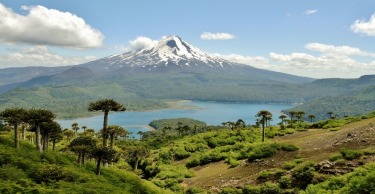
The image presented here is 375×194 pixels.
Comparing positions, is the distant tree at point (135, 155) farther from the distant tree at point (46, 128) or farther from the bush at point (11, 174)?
the bush at point (11, 174)

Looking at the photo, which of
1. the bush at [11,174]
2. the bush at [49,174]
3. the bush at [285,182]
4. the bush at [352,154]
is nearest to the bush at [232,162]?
the bush at [285,182]

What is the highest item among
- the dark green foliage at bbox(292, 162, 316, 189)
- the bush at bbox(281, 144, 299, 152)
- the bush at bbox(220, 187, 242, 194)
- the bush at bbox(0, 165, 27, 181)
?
the bush at bbox(0, 165, 27, 181)

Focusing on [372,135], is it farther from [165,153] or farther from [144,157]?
[144,157]

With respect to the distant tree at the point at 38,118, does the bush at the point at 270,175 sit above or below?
below

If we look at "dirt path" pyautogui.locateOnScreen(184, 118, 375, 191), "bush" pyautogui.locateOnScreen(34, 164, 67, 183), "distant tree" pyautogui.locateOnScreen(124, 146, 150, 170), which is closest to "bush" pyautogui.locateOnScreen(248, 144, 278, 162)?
"dirt path" pyautogui.locateOnScreen(184, 118, 375, 191)

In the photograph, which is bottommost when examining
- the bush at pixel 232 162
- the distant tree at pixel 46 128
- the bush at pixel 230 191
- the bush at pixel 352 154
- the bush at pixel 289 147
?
the bush at pixel 230 191

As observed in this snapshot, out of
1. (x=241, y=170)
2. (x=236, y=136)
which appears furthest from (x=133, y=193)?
(x=236, y=136)

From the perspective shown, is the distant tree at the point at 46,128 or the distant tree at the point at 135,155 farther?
the distant tree at the point at 135,155

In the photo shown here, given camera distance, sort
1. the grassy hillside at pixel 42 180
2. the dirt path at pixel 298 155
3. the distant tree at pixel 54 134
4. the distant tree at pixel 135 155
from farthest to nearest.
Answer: the distant tree at pixel 135 155
the distant tree at pixel 54 134
the dirt path at pixel 298 155
the grassy hillside at pixel 42 180

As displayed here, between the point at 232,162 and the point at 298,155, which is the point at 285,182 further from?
→ the point at 232,162

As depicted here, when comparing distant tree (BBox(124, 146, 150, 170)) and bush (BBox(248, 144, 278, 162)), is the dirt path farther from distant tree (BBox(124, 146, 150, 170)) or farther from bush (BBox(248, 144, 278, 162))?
distant tree (BBox(124, 146, 150, 170))

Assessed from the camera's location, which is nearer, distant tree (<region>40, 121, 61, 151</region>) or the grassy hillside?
the grassy hillside

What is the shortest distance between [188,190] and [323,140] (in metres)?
16.8

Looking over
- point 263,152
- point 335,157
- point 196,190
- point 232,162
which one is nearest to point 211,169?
point 232,162
